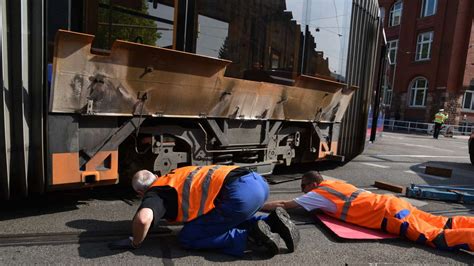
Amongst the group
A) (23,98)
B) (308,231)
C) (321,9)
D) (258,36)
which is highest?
(321,9)

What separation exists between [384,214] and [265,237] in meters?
1.42

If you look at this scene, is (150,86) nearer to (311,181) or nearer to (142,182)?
(142,182)

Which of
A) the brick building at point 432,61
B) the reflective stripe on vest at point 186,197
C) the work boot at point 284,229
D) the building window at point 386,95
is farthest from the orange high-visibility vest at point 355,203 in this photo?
the brick building at point 432,61

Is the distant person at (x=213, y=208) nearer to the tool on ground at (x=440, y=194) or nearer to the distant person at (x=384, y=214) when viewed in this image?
the distant person at (x=384, y=214)

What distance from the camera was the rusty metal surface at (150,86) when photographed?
3.36 metres

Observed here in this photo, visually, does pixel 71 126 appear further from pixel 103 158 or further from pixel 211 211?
pixel 211 211

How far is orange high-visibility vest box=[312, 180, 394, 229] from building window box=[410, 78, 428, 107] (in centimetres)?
2662

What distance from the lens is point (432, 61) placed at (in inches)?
1057

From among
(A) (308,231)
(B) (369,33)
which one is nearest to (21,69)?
(A) (308,231)

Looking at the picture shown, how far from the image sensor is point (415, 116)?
28000 millimetres

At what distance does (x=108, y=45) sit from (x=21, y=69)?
804 mm

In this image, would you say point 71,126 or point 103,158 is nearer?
point 71,126

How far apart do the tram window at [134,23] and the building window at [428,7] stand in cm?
2841

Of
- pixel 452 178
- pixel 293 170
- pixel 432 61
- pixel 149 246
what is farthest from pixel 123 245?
pixel 432 61
